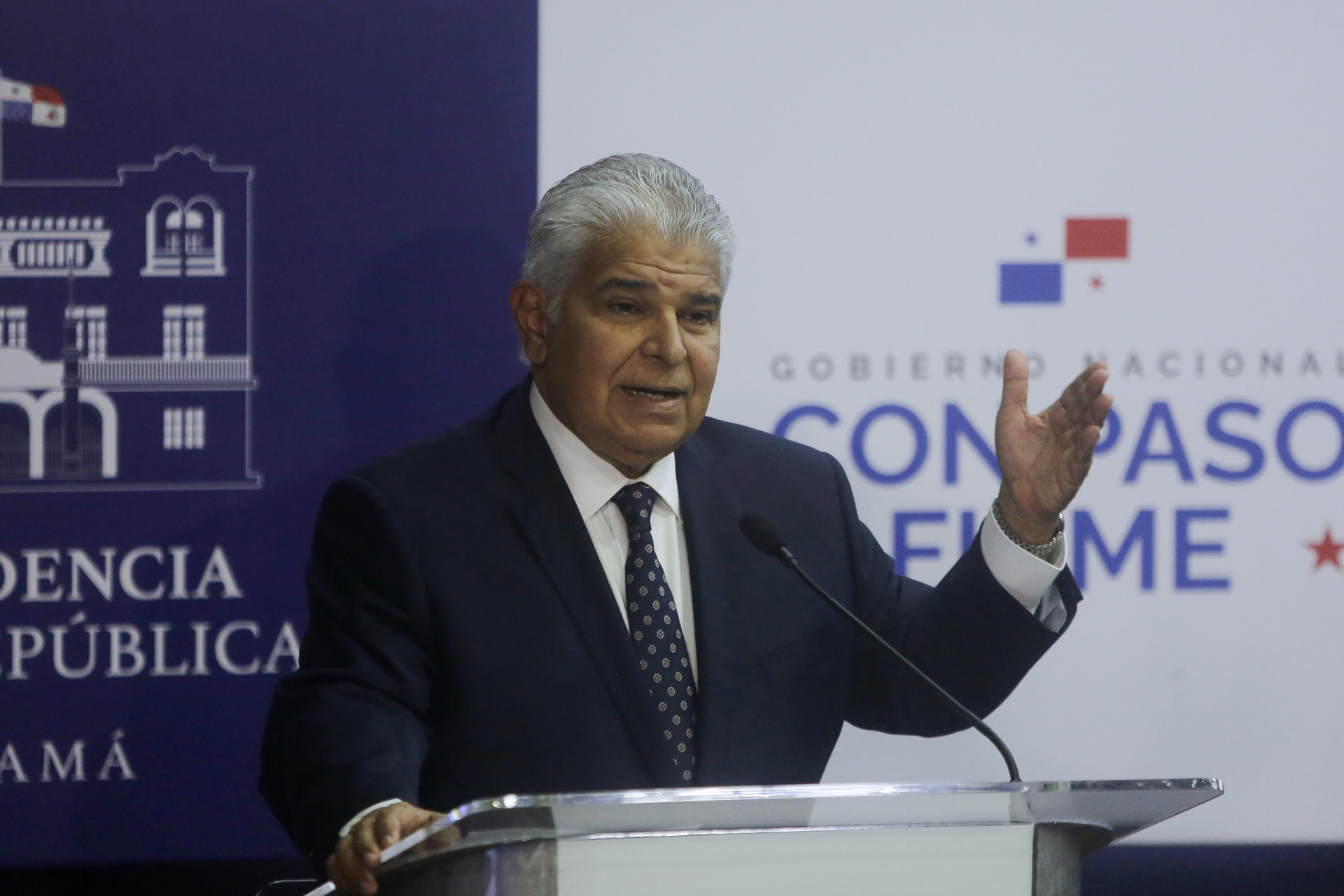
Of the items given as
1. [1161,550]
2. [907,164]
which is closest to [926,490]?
[1161,550]

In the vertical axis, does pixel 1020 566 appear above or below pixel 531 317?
below

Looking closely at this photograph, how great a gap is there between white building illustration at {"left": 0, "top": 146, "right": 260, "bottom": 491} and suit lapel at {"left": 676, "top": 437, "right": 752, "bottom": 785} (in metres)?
1.03

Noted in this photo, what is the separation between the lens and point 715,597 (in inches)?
83.7

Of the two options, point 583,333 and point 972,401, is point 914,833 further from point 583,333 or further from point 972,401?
point 972,401

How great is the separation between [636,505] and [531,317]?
14.5 inches

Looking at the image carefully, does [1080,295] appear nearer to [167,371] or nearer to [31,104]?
[167,371]

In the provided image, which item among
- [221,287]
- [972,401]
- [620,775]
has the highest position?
A: [221,287]

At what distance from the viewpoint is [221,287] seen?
9.13 ft

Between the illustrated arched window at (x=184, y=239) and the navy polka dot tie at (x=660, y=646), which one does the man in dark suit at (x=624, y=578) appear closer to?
the navy polka dot tie at (x=660, y=646)

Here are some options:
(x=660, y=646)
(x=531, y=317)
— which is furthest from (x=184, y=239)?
(x=660, y=646)

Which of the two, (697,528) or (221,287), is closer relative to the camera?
(697,528)

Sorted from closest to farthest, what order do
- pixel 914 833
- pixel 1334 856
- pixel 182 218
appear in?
pixel 914 833
pixel 182 218
pixel 1334 856

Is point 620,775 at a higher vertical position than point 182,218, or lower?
lower

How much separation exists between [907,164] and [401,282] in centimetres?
109
